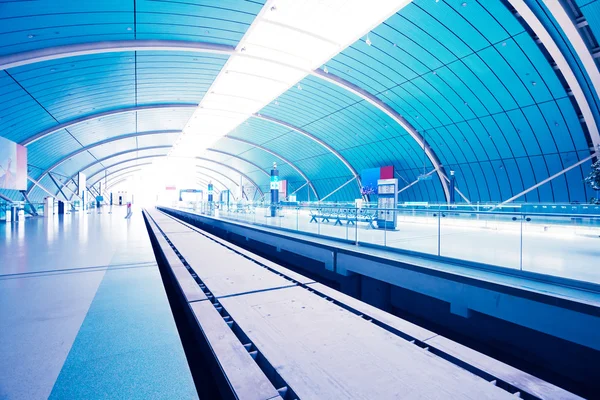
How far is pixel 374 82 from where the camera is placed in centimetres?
2170

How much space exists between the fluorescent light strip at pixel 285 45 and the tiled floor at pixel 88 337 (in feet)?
41.8

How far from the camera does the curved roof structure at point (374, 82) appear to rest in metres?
13.7

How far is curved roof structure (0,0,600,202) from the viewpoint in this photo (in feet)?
44.9

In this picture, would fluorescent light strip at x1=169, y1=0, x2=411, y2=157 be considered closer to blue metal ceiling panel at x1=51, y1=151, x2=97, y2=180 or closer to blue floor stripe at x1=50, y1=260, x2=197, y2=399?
blue floor stripe at x1=50, y1=260, x2=197, y2=399

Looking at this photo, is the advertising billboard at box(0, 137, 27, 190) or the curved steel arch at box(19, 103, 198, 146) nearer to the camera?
the advertising billboard at box(0, 137, 27, 190)

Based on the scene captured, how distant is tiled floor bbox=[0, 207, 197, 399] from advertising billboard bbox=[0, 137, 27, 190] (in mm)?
17616

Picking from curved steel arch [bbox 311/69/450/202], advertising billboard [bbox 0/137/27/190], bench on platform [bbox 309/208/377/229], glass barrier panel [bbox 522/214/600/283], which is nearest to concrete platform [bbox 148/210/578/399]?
glass barrier panel [bbox 522/214/600/283]

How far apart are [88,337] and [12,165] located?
23.4m

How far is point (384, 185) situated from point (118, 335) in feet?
38.3

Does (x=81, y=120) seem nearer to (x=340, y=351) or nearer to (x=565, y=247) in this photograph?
(x=340, y=351)

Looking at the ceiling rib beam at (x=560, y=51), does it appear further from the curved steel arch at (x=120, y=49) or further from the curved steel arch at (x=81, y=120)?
the curved steel arch at (x=81, y=120)

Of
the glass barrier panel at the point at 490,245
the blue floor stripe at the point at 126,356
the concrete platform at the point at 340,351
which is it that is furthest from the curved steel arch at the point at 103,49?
the concrete platform at the point at 340,351

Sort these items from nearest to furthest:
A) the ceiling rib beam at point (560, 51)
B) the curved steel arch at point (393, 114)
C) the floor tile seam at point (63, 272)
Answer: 1. the floor tile seam at point (63, 272)
2. the ceiling rib beam at point (560, 51)
3. the curved steel arch at point (393, 114)

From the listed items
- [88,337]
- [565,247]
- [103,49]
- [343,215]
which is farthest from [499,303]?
[103,49]
